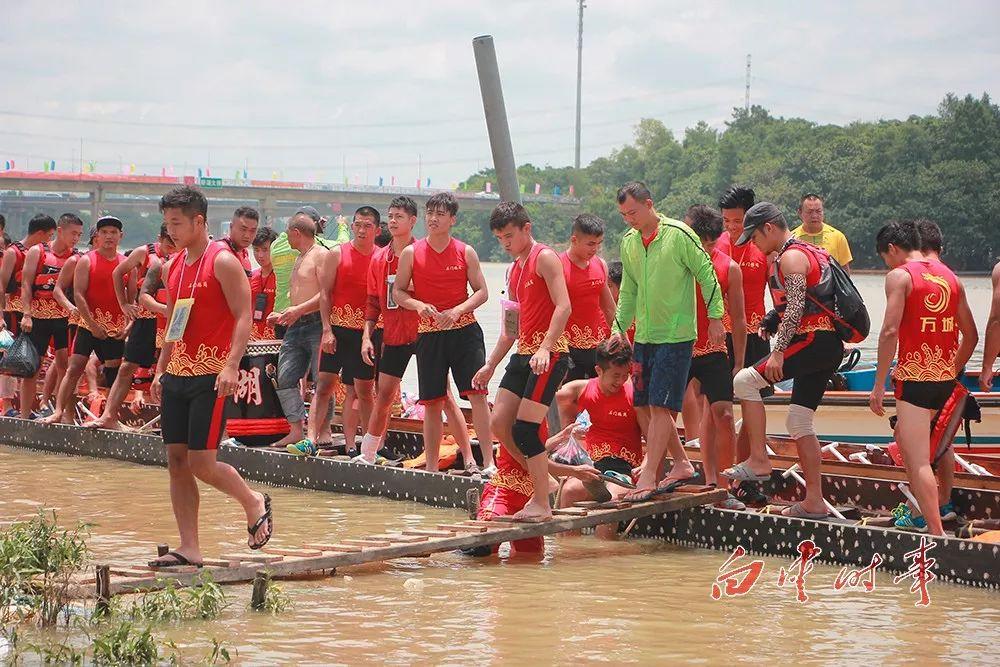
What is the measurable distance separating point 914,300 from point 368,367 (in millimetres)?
4998

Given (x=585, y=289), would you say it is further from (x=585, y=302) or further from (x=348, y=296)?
(x=348, y=296)

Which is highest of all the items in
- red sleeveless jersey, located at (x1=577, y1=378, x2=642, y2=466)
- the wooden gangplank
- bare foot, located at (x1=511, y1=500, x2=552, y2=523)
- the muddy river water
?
red sleeveless jersey, located at (x1=577, y1=378, x2=642, y2=466)

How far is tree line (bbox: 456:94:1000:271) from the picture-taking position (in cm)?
7075

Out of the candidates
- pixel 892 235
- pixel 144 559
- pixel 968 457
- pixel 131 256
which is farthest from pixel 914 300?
pixel 131 256

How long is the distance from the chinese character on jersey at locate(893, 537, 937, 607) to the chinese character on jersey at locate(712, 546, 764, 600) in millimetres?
795

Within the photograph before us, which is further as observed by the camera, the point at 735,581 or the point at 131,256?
the point at 131,256

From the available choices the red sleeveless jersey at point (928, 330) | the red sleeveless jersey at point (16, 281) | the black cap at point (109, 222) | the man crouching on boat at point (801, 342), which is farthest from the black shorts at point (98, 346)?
the red sleeveless jersey at point (928, 330)

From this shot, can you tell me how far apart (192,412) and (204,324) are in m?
0.46

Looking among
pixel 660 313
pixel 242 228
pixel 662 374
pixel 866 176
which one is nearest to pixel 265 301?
pixel 242 228

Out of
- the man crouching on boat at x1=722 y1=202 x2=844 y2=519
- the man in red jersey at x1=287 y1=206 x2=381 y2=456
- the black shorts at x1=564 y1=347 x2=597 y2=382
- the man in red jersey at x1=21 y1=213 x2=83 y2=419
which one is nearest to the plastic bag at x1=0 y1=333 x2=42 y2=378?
the man in red jersey at x1=21 y1=213 x2=83 y2=419

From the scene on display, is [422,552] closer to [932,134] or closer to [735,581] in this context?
[735,581]

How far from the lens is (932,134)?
79.7 m

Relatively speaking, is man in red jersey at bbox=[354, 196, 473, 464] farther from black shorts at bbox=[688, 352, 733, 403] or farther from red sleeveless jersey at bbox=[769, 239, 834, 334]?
red sleeveless jersey at bbox=[769, 239, 834, 334]

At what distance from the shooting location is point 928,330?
8359 mm
